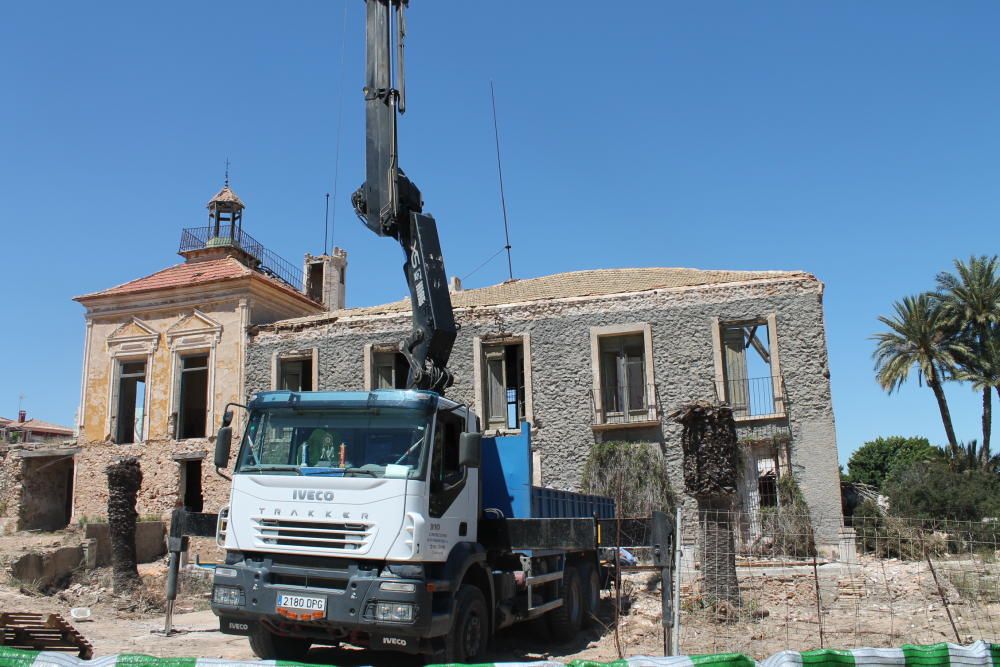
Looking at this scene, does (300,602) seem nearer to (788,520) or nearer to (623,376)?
(788,520)

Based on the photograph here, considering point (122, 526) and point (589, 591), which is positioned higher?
point (122, 526)

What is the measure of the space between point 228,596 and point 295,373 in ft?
58.9

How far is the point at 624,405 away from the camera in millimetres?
22297

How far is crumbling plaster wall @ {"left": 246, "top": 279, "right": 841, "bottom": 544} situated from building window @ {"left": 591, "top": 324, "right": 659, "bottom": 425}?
24cm

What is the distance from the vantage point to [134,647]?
1091cm

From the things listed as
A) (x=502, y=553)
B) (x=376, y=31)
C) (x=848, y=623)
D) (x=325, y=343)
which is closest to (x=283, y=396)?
(x=502, y=553)

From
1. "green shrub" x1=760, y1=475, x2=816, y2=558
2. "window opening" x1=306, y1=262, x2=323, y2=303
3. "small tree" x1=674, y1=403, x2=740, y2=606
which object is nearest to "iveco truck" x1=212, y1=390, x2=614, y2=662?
"small tree" x1=674, y1=403, x2=740, y2=606

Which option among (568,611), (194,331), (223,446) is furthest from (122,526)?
(194,331)

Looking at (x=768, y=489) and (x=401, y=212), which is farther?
(x=768, y=489)

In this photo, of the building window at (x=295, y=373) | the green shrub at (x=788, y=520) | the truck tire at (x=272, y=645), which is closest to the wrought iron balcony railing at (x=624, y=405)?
the green shrub at (x=788, y=520)

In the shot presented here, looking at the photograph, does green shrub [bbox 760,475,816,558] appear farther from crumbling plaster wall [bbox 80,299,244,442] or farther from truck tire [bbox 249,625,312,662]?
crumbling plaster wall [bbox 80,299,244,442]

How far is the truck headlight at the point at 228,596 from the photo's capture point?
8305 mm

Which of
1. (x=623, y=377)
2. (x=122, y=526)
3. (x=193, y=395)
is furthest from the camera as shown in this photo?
(x=193, y=395)

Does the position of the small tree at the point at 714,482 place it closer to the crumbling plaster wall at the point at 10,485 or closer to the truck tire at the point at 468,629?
the truck tire at the point at 468,629
